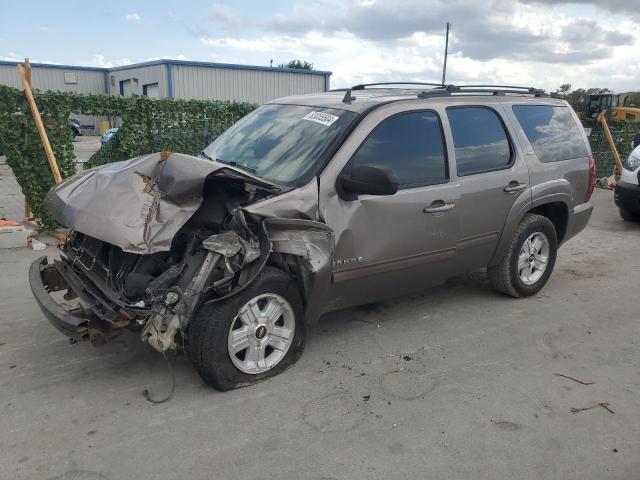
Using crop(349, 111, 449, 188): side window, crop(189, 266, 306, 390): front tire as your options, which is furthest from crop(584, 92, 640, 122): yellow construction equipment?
crop(189, 266, 306, 390): front tire

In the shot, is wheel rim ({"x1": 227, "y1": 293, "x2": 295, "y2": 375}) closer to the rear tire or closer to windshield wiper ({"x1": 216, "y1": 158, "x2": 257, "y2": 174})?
windshield wiper ({"x1": 216, "y1": 158, "x2": 257, "y2": 174})

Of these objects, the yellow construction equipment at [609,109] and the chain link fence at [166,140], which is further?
the yellow construction equipment at [609,109]

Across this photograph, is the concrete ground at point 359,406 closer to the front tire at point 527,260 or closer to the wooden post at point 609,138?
the front tire at point 527,260

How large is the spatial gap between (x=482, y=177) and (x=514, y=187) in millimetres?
426

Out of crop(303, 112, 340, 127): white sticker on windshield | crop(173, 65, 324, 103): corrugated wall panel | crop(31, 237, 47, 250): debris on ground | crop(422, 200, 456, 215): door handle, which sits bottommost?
crop(31, 237, 47, 250): debris on ground

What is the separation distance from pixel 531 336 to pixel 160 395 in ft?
9.61

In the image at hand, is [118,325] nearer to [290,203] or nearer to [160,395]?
[160,395]

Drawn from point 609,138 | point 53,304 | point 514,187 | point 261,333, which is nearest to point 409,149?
point 514,187

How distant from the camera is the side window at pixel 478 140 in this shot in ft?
14.6

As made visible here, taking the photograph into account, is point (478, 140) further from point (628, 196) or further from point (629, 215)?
point (629, 215)

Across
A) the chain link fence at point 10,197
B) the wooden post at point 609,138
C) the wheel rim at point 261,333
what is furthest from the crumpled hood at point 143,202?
the wooden post at point 609,138

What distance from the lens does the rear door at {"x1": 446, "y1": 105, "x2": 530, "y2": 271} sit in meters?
4.43

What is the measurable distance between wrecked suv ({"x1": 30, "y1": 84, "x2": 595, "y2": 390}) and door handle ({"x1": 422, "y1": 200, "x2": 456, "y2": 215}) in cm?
1

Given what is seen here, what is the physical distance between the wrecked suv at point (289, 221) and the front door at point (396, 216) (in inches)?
0.5
